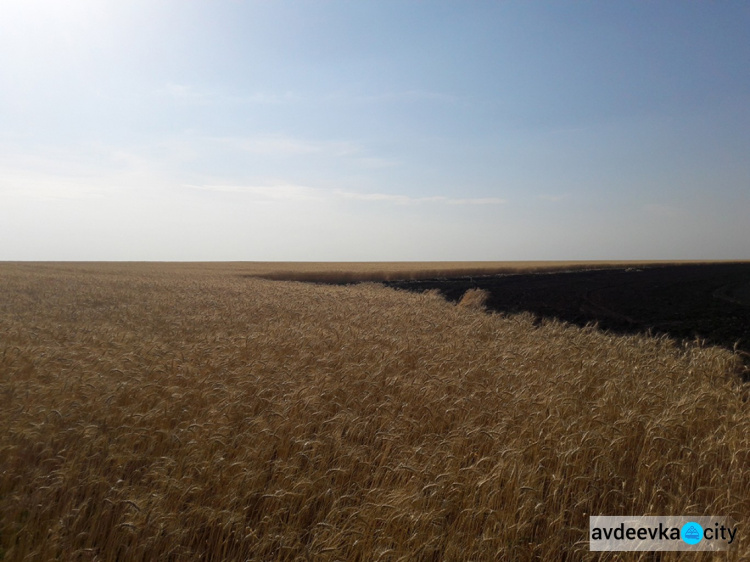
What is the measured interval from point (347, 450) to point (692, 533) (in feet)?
8.32

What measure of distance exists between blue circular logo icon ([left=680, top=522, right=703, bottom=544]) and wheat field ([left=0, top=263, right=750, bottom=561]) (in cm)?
11

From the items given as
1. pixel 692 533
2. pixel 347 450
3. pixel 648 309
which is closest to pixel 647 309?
pixel 648 309

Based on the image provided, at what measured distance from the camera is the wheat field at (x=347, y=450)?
3.06 m

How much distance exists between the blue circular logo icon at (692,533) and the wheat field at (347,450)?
0.38 ft

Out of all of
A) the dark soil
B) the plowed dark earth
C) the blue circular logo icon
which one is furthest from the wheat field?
the dark soil

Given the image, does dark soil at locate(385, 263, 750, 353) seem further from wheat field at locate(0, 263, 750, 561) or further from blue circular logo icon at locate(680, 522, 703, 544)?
blue circular logo icon at locate(680, 522, 703, 544)

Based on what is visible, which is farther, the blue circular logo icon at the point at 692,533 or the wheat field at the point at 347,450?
the blue circular logo icon at the point at 692,533

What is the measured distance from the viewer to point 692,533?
324cm

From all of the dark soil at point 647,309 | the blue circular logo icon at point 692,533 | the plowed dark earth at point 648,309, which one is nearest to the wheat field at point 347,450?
the blue circular logo icon at point 692,533

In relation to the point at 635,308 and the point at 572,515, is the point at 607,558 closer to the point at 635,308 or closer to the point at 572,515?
the point at 572,515

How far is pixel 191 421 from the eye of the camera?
175 inches

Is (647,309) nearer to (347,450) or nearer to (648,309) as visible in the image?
(648,309)

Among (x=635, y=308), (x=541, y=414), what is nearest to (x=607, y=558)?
(x=541, y=414)

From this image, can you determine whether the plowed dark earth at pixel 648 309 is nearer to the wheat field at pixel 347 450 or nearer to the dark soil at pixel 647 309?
the dark soil at pixel 647 309
